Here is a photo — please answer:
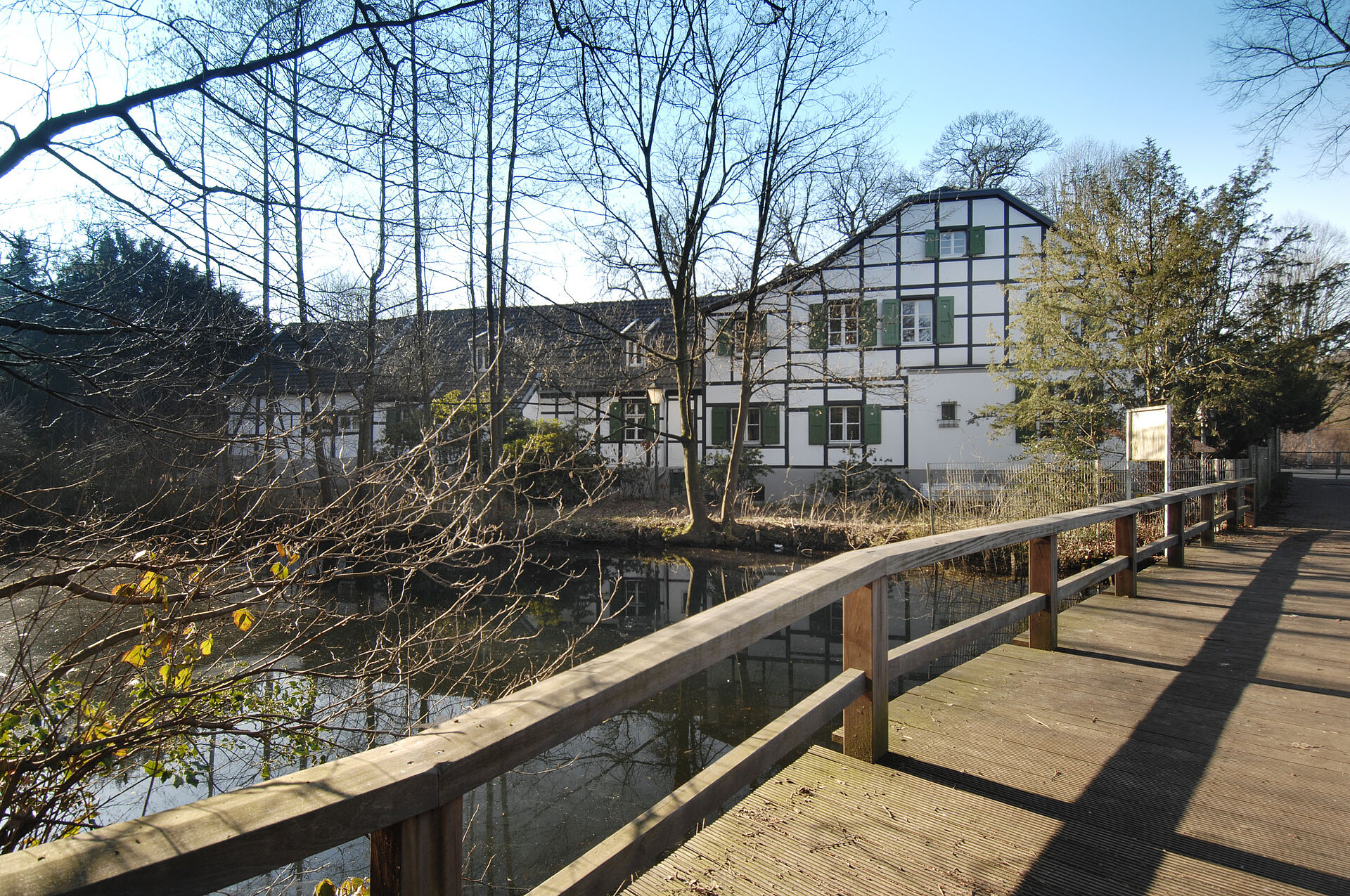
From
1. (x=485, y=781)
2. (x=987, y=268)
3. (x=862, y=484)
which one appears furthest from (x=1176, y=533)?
(x=987, y=268)

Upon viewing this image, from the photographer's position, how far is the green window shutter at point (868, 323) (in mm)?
21047

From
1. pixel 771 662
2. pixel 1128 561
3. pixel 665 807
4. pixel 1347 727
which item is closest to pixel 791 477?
pixel 771 662

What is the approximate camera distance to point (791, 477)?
69.9ft

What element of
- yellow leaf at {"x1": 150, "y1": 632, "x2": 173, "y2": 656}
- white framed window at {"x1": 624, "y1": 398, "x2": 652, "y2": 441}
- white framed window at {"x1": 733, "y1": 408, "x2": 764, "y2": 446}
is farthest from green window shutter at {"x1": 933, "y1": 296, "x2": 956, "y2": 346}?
yellow leaf at {"x1": 150, "y1": 632, "x2": 173, "y2": 656}

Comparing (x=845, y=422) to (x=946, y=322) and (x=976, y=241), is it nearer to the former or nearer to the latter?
(x=946, y=322)

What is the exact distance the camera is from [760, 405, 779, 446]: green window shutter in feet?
70.8

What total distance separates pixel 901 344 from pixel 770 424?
4110mm

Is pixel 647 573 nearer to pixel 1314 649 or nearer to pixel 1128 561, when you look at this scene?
pixel 1128 561

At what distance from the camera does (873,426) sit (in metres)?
20.8

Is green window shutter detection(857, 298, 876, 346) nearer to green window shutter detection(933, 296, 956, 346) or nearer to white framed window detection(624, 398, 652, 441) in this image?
green window shutter detection(933, 296, 956, 346)

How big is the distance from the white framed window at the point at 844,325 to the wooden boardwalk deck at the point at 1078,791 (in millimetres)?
17209

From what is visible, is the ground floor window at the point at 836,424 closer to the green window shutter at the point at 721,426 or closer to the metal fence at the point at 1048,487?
the green window shutter at the point at 721,426

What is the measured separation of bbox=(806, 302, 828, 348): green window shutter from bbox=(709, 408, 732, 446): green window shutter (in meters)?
2.99

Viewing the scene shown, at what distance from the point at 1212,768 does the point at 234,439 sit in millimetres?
4466
